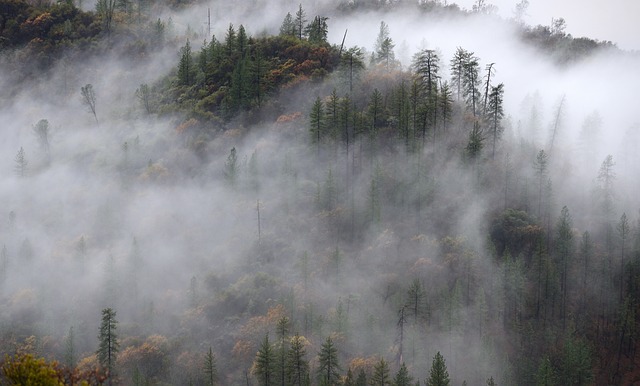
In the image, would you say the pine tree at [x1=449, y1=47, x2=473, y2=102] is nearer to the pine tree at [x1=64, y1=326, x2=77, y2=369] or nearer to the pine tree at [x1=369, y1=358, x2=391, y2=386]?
the pine tree at [x1=369, y1=358, x2=391, y2=386]

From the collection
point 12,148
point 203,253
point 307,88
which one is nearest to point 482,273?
point 203,253

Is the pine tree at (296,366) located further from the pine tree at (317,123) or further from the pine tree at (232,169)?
the pine tree at (317,123)

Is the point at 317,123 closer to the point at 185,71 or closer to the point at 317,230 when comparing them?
the point at 317,230

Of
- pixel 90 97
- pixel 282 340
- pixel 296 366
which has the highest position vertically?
pixel 90 97

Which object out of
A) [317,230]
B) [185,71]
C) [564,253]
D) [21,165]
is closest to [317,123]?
[317,230]

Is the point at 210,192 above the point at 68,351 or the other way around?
above

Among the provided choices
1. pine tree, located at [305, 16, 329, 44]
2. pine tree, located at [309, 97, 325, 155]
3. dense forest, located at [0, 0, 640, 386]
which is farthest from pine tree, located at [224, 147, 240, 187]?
pine tree, located at [305, 16, 329, 44]

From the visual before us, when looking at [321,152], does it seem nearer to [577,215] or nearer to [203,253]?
[203,253]

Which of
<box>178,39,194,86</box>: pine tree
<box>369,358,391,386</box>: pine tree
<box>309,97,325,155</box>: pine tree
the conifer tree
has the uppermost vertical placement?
<box>178,39,194,86</box>: pine tree

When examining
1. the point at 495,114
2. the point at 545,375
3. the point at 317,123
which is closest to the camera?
the point at 545,375
